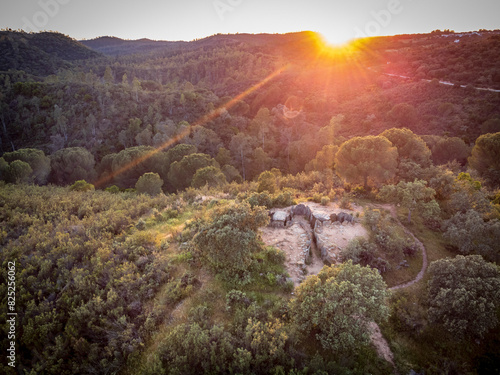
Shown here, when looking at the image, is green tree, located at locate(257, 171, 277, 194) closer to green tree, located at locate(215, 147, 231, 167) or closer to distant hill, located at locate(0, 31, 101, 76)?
green tree, located at locate(215, 147, 231, 167)

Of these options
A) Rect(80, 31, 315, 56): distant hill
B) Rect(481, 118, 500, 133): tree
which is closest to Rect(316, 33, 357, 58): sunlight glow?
Rect(80, 31, 315, 56): distant hill

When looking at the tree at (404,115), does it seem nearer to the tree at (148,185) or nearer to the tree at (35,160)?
the tree at (148,185)

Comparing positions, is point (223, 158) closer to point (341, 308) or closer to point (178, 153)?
point (178, 153)

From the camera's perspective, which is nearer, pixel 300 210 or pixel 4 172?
pixel 300 210

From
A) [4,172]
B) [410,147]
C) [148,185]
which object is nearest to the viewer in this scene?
[410,147]

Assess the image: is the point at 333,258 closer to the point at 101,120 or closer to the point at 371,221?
the point at 371,221

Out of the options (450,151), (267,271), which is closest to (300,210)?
(267,271)
